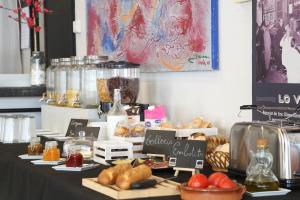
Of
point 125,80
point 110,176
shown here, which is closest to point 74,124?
point 125,80

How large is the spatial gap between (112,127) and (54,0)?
213 centimetres

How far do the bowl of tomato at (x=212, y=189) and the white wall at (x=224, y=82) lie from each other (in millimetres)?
983

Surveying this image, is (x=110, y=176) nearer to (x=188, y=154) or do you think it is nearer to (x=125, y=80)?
(x=188, y=154)

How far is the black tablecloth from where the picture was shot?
1.77 meters

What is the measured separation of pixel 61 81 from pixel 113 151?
1.42 meters

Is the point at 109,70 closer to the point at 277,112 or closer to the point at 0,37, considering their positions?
the point at 277,112

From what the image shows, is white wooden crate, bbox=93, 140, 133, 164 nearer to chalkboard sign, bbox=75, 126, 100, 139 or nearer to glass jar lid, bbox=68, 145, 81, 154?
glass jar lid, bbox=68, 145, 81, 154

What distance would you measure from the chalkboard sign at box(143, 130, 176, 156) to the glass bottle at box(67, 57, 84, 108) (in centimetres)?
109

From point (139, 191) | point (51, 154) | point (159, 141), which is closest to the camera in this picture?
point (139, 191)

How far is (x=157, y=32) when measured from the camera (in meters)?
3.14

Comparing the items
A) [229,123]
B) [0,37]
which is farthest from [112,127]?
[0,37]

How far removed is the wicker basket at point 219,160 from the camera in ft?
6.73

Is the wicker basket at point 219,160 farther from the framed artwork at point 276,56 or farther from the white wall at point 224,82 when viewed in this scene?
the white wall at point 224,82

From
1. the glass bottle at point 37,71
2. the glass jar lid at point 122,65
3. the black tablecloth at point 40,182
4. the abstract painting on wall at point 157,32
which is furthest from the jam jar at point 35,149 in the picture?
the glass bottle at point 37,71
